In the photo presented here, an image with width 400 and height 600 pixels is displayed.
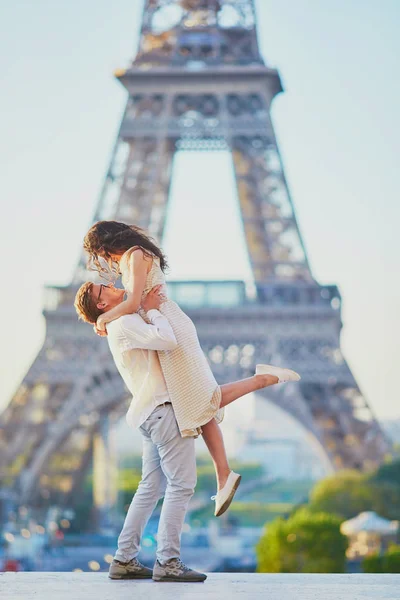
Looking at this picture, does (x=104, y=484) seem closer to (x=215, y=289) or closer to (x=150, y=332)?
(x=215, y=289)

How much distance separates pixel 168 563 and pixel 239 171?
2596cm

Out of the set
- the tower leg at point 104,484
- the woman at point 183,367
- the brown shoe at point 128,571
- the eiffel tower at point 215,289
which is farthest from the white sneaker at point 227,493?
the tower leg at point 104,484

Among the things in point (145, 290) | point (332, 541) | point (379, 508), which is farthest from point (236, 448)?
point (145, 290)

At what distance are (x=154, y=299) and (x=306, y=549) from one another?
728 inches

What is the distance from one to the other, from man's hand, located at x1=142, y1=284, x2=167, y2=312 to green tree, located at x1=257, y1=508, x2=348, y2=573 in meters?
17.9

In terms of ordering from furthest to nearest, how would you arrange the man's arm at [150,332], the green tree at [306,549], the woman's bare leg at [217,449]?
the green tree at [306,549] < the woman's bare leg at [217,449] < the man's arm at [150,332]

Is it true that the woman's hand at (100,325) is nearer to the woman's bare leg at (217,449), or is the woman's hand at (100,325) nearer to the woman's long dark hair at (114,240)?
the woman's long dark hair at (114,240)

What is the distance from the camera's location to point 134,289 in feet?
18.3

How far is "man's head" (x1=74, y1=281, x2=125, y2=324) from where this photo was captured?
571 cm

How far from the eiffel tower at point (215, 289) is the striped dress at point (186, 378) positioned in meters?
23.0

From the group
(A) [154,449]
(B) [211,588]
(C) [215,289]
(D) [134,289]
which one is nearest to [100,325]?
(D) [134,289]

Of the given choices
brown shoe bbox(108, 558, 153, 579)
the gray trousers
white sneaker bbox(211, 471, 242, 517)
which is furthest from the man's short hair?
brown shoe bbox(108, 558, 153, 579)

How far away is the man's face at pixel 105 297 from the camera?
18.8 feet

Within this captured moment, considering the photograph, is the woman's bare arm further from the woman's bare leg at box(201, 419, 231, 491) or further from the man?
the woman's bare leg at box(201, 419, 231, 491)
